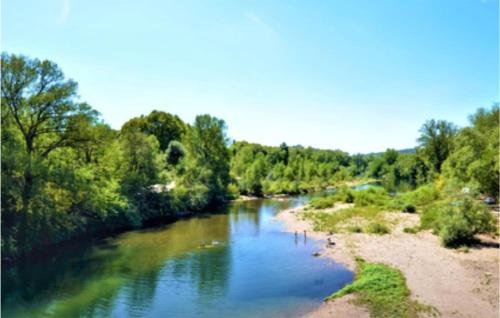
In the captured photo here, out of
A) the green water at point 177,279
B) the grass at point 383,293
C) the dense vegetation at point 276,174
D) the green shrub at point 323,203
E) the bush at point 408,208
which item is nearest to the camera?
the grass at point 383,293

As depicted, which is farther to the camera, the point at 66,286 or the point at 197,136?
the point at 197,136

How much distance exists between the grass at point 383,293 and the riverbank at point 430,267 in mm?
439

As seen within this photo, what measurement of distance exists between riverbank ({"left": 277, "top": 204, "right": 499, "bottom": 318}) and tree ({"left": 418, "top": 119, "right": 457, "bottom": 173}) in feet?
142

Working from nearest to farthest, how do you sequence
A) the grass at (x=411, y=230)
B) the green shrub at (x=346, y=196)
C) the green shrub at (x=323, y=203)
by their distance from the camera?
the grass at (x=411, y=230) < the green shrub at (x=323, y=203) < the green shrub at (x=346, y=196)

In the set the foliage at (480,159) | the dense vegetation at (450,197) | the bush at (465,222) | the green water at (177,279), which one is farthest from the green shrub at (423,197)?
the green water at (177,279)

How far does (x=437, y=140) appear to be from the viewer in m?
69.9

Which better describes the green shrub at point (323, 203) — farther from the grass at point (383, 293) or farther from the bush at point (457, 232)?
the grass at point (383, 293)

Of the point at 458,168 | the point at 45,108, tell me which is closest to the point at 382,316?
the point at 45,108

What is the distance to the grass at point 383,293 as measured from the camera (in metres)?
14.8

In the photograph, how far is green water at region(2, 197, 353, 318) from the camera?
16.7m

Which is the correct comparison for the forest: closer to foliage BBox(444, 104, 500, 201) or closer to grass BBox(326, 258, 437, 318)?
foliage BBox(444, 104, 500, 201)

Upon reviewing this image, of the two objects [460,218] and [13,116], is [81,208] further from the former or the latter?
[460,218]

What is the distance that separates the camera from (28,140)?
2711 cm

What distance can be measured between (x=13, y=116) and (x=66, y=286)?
1433 cm
